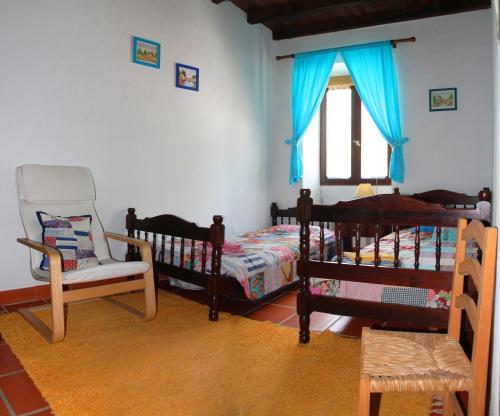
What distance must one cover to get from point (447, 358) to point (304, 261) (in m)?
1.09

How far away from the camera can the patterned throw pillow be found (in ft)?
8.82

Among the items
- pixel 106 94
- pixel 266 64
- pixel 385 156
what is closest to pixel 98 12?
pixel 106 94

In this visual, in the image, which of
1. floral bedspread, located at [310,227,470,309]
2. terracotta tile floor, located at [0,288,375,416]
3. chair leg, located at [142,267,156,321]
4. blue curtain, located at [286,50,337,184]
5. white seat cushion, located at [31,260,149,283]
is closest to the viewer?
terracotta tile floor, located at [0,288,375,416]

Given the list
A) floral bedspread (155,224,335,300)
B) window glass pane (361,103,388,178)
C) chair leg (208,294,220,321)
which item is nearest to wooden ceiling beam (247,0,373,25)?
window glass pane (361,103,388,178)

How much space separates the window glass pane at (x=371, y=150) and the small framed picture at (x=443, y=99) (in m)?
0.70

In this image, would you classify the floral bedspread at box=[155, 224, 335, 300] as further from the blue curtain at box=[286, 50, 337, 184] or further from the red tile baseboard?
the blue curtain at box=[286, 50, 337, 184]

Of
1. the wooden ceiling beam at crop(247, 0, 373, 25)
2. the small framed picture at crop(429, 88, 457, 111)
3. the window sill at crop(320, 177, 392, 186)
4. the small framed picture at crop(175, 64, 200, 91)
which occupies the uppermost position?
the wooden ceiling beam at crop(247, 0, 373, 25)

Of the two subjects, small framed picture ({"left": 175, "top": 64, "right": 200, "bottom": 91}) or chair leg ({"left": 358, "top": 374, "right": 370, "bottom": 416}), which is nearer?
chair leg ({"left": 358, "top": 374, "right": 370, "bottom": 416})

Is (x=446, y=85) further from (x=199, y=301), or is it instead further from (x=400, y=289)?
(x=199, y=301)

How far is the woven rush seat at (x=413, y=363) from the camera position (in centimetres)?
121

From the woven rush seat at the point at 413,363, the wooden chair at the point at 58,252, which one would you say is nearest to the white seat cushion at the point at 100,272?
the wooden chair at the point at 58,252

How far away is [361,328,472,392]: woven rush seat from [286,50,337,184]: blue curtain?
3.73m

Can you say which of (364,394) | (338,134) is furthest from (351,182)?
(364,394)

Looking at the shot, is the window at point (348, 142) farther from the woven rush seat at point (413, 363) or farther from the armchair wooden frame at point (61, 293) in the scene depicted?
the woven rush seat at point (413, 363)
